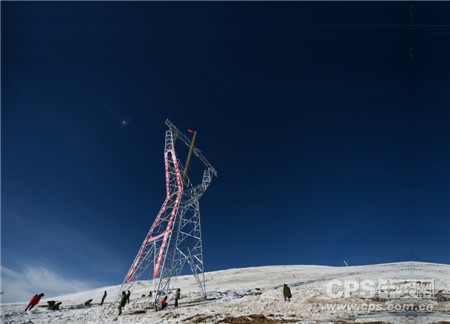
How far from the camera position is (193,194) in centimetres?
2503

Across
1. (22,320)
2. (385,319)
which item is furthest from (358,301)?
(22,320)

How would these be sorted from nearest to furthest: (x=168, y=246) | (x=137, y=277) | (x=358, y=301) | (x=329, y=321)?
(x=329, y=321) → (x=358, y=301) → (x=168, y=246) → (x=137, y=277)

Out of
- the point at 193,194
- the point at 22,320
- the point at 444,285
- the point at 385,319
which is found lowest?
the point at 22,320

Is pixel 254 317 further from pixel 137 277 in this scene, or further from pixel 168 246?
pixel 137 277

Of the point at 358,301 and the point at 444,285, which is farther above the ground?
the point at 444,285

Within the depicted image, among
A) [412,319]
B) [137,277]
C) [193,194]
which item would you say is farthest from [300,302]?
[137,277]

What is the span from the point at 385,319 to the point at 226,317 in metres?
8.23

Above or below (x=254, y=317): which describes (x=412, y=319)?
above

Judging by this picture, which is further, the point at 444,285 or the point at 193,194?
the point at 193,194

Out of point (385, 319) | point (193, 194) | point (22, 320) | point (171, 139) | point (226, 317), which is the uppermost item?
point (171, 139)

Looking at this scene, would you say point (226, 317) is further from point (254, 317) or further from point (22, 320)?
point (22, 320)

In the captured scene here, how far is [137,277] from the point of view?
23.2 metres

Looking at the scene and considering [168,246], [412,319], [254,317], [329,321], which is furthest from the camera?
[168,246]

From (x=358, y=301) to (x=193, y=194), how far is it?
16.2 metres
